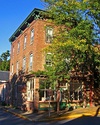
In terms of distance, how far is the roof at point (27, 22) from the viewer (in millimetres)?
27391

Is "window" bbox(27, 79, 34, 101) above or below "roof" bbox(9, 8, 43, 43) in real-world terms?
below

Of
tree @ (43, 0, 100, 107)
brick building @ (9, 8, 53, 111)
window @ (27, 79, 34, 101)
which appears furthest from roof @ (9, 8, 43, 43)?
window @ (27, 79, 34, 101)

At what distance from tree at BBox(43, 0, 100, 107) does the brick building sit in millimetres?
2182

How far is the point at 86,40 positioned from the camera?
1988 centimetres

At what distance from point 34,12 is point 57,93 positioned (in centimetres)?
925

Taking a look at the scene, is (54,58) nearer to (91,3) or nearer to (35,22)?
(91,3)

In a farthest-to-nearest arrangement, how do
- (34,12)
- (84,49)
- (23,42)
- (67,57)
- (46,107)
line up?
(23,42) < (34,12) < (46,107) < (67,57) < (84,49)

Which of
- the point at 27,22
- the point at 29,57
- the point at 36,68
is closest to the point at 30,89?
the point at 36,68

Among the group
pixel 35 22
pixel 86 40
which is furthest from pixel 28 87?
pixel 86 40

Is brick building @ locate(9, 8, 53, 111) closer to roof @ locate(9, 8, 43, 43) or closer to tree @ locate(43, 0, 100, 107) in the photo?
roof @ locate(9, 8, 43, 43)

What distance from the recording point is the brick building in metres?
26.6

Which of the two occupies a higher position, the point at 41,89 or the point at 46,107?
the point at 41,89

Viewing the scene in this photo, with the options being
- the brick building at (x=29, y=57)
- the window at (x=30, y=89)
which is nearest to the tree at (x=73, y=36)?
the brick building at (x=29, y=57)

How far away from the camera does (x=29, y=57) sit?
95.0ft
